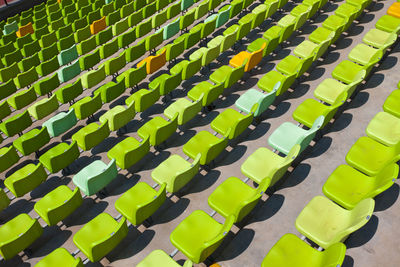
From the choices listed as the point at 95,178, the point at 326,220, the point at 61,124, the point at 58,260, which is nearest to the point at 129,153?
the point at 95,178

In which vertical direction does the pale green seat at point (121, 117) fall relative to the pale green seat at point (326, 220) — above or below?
above

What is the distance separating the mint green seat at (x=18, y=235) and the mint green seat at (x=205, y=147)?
2.35 metres

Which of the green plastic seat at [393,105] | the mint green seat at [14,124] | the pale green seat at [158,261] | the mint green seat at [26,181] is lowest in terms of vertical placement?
the pale green seat at [158,261]

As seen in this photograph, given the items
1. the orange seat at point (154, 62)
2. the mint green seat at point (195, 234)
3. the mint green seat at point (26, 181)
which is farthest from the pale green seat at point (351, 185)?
the orange seat at point (154, 62)

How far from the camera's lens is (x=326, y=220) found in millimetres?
3959

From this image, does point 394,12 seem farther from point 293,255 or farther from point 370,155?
point 293,255

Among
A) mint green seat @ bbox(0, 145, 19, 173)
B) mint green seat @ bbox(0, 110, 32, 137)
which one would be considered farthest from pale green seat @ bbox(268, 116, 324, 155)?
mint green seat @ bbox(0, 110, 32, 137)

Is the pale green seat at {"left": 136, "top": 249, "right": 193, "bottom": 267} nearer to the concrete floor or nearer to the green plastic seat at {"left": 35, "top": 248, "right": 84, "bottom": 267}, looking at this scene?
the concrete floor

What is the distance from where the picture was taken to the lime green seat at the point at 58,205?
4254 mm

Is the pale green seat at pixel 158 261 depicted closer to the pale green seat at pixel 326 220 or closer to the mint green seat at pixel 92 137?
the pale green seat at pixel 326 220

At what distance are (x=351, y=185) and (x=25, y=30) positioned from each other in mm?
10303

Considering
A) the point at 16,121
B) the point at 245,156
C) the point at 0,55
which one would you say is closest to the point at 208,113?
the point at 245,156

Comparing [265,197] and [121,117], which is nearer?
[265,197]

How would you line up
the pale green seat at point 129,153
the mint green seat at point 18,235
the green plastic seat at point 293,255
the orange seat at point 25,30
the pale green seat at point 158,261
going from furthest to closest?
the orange seat at point 25,30 → the pale green seat at point 129,153 → the mint green seat at point 18,235 → the pale green seat at point 158,261 → the green plastic seat at point 293,255
